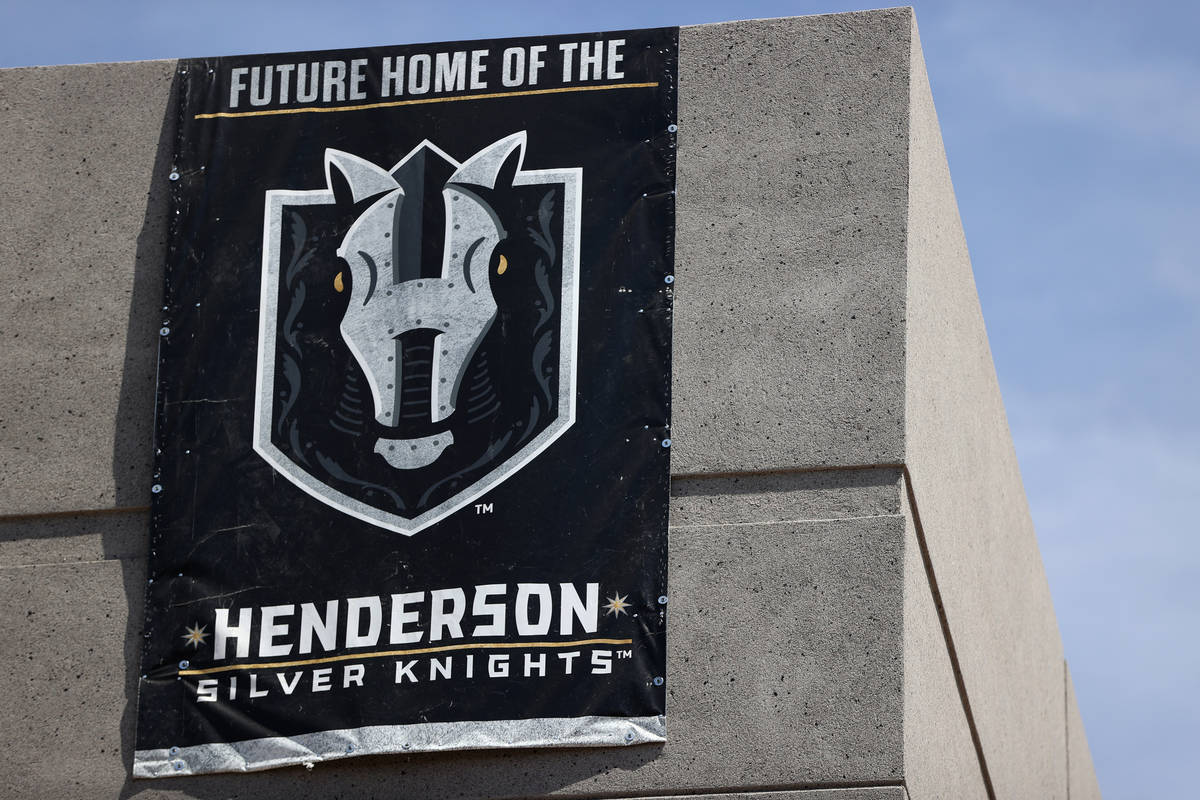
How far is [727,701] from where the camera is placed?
23.4 ft

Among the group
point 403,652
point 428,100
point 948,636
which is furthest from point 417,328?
point 948,636

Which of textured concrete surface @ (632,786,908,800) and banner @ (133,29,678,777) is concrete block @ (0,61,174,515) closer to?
banner @ (133,29,678,777)

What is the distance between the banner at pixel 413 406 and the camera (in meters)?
7.28

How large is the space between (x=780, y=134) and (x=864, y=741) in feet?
7.85

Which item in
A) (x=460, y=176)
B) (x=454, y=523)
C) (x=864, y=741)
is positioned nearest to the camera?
(x=864, y=741)

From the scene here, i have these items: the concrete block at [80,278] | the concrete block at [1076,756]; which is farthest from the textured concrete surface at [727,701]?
the concrete block at [1076,756]

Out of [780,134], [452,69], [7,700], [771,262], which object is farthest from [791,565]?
[7,700]

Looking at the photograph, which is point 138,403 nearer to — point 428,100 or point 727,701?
point 428,100

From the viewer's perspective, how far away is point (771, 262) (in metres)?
7.68

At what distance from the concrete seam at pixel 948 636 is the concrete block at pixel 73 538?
2.91m

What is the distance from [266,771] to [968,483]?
3.41 meters

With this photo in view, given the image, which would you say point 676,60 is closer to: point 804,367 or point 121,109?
point 804,367

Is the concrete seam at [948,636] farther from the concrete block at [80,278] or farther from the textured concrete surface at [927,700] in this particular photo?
the concrete block at [80,278]

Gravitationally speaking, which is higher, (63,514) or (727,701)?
(63,514)
